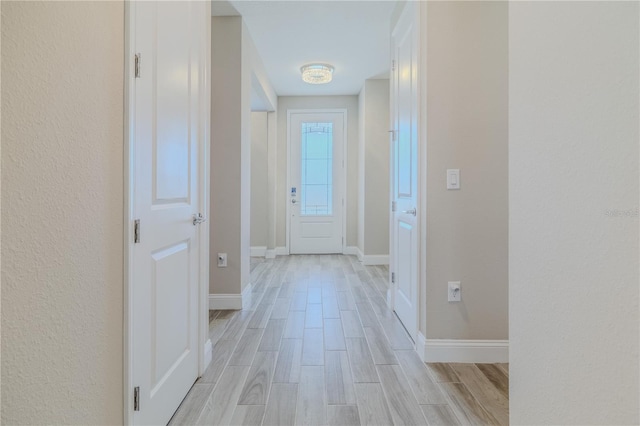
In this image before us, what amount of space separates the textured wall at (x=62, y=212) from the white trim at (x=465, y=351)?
158 cm

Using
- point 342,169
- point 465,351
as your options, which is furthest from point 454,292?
point 342,169

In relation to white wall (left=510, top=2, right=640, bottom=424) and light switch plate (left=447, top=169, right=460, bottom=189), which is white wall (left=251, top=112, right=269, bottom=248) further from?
white wall (left=510, top=2, right=640, bottom=424)

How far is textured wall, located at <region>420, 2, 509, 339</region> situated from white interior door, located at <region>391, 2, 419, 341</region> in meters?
0.17

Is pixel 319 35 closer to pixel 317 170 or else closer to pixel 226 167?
pixel 226 167

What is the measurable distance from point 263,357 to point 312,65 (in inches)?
139

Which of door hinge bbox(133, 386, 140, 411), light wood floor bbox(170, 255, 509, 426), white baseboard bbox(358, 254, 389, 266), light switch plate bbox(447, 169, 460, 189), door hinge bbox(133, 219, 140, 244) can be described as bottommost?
light wood floor bbox(170, 255, 509, 426)

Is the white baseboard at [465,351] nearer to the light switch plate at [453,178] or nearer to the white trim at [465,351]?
the white trim at [465,351]

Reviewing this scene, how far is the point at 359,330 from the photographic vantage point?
8.02 feet

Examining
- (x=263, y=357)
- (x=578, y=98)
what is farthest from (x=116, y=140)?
(x=263, y=357)

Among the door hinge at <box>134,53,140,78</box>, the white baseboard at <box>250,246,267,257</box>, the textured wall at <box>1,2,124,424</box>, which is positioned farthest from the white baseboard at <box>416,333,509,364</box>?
the white baseboard at <box>250,246,267,257</box>

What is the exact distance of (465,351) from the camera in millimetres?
1955

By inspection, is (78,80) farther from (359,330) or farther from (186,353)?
(359,330)

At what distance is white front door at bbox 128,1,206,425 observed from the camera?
1.15 meters

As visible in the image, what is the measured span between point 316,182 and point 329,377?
4.21 m
